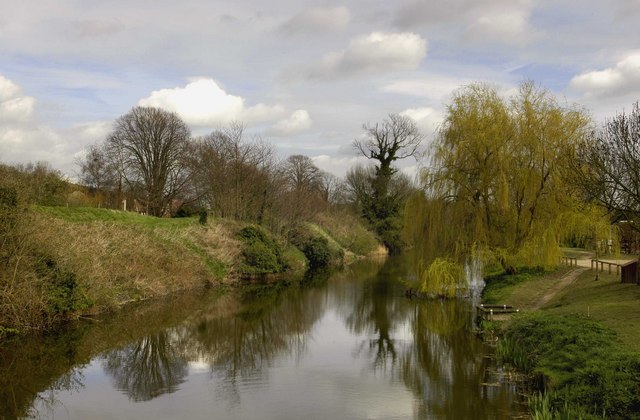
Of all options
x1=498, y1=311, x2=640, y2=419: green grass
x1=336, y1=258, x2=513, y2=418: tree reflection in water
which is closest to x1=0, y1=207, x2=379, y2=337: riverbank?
x1=336, y1=258, x2=513, y2=418: tree reflection in water

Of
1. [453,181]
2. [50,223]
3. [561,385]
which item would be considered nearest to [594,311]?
[561,385]

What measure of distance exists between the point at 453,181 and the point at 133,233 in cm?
1658

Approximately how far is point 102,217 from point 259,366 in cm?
1793

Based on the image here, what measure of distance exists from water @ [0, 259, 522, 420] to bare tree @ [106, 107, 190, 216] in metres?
25.3

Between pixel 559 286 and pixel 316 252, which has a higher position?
pixel 316 252

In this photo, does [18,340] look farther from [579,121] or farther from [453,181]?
[579,121]

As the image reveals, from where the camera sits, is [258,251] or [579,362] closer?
[579,362]

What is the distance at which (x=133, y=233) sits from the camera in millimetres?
31031

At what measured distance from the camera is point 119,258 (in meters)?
27.5

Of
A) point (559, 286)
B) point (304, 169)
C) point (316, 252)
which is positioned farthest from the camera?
point (304, 169)

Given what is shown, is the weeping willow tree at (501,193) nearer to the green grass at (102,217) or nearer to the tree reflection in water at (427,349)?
the tree reflection in water at (427,349)

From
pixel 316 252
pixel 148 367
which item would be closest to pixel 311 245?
pixel 316 252

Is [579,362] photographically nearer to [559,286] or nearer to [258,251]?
[559,286]

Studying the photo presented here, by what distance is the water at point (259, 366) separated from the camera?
12.8 meters
